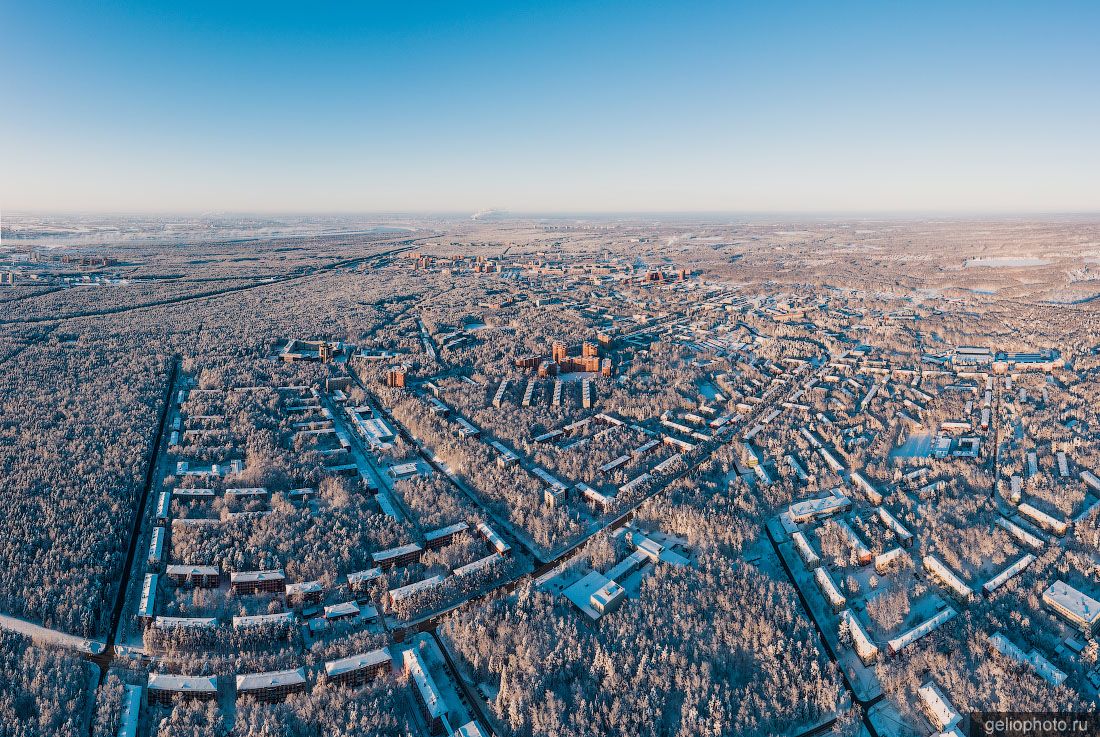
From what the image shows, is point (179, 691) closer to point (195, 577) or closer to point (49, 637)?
point (195, 577)

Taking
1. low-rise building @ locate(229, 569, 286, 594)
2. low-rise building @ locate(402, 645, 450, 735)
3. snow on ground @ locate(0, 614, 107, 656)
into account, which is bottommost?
low-rise building @ locate(402, 645, 450, 735)

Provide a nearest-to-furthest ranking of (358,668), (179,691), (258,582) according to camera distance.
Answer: (179,691) → (358,668) → (258,582)

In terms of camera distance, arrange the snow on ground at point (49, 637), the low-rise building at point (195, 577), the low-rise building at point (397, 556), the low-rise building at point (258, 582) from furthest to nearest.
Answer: the low-rise building at point (397, 556) < the low-rise building at point (195, 577) < the low-rise building at point (258, 582) < the snow on ground at point (49, 637)

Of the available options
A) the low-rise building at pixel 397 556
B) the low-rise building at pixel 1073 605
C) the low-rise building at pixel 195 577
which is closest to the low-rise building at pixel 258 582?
the low-rise building at pixel 195 577

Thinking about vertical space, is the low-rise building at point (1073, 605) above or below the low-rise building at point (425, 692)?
above

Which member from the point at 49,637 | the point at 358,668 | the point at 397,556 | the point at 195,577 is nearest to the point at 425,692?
the point at 358,668

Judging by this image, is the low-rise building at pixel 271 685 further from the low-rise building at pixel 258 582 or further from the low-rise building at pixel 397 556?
the low-rise building at pixel 397 556

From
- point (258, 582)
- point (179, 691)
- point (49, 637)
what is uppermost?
point (258, 582)

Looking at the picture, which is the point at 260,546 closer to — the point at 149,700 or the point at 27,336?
the point at 149,700

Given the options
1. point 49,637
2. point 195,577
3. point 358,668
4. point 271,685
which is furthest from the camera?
point 195,577

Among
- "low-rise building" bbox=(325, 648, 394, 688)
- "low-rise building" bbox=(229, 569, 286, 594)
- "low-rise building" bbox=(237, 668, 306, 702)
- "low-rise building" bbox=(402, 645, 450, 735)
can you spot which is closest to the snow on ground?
"low-rise building" bbox=(229, 569, 286, 594)

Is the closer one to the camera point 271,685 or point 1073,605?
point 271,685

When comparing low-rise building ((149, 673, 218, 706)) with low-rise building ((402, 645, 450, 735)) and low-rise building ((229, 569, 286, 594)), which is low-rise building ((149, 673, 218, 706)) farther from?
low-rise building ((402, 645, 450, 735))
